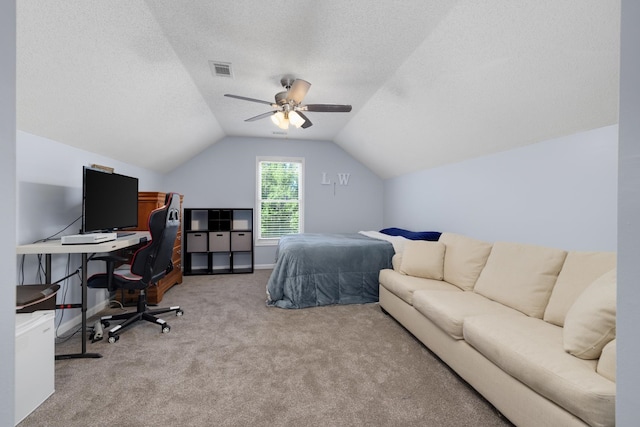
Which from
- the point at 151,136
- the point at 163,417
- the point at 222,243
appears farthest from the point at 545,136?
→ the point at 222,243

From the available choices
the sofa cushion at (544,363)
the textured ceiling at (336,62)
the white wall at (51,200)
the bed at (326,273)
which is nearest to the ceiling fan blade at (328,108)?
the textured ceiling at (336,62)

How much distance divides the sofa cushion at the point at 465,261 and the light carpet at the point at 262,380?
2.39 feet

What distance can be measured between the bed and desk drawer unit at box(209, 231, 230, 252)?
6.65ft

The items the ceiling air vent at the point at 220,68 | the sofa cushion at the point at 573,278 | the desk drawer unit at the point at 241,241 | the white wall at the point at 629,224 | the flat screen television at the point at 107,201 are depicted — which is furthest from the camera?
the desk drawer unit at the point at 241,241

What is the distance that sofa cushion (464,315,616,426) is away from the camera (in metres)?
1.17

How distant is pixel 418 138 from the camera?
12.8ft

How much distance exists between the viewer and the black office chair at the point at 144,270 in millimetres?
2641

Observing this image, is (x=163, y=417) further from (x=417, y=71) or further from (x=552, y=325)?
(x=417, y=71)

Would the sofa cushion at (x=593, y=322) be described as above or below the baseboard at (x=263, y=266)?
above

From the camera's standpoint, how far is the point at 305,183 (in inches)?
237

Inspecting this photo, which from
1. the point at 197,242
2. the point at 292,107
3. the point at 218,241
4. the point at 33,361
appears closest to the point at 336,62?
the point at 292,107

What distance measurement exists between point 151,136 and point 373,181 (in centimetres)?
422

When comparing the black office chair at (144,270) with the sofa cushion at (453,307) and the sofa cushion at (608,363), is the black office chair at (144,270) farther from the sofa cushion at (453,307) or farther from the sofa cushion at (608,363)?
the sofa cushion at (608,363)

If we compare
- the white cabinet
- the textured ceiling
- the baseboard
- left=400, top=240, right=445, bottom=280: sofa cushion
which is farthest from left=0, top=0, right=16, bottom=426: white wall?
the baseboard
